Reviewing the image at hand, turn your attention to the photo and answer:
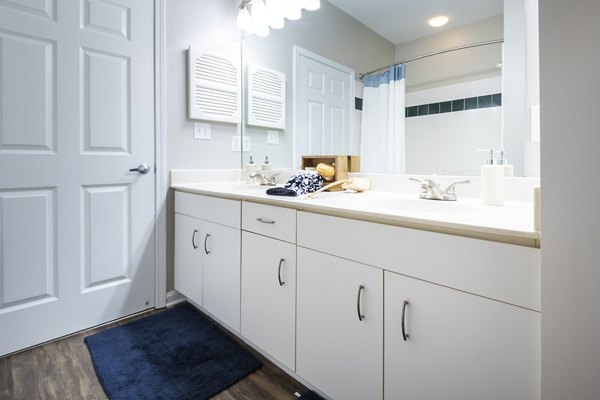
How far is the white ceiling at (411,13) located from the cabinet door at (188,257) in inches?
55.6

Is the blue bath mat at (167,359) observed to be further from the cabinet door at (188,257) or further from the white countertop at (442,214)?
the white countertop at (442,214)

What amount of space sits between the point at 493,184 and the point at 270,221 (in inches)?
33.4

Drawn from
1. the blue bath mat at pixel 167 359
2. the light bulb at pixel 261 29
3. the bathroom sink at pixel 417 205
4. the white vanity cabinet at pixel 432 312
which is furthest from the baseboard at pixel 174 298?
the light bulb at pixel 261 29

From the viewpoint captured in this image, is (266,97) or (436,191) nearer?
(436,191)

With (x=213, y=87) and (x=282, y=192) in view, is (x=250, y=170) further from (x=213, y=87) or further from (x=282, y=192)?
(x=282, y=192)

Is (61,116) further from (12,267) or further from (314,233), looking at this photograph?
(314,233)

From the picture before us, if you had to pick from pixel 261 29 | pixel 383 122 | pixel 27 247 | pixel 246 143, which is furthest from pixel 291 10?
pixel 27 247

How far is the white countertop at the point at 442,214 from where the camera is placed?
0.69 meters

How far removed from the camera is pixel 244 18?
7.12 ft

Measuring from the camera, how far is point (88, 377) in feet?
4.40

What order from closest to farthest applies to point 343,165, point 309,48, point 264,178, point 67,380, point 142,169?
point 67,380 → point 343,165 → point 142,169 → point 309,48 → point 264,178

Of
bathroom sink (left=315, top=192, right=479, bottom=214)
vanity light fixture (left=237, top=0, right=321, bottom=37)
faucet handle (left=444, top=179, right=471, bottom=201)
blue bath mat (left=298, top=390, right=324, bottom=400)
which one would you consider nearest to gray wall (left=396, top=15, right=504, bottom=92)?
faucet handle (left=444, top=179, right=471, bottom=201)

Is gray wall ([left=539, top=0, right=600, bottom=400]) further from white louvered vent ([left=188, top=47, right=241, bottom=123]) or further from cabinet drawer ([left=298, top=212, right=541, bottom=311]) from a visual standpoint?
white louvered vent ([left=188, top=47, right=241, bottom=123])

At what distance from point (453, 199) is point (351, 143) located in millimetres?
Result: 645
